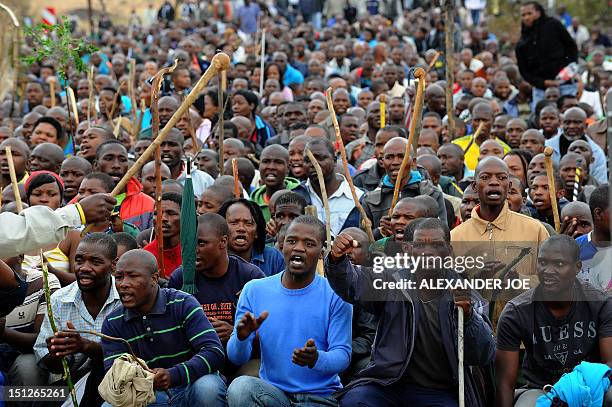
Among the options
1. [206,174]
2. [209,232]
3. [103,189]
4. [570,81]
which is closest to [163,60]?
[570,81]

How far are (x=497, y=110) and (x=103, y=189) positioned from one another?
8.17 meters

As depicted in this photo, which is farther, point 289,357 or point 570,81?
point 570,81

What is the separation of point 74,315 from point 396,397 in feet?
6.54

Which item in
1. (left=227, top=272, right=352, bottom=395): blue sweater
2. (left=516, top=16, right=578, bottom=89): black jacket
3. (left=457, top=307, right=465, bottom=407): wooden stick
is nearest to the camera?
(left=457, top=307, right=465, bottom=407): wooden stick

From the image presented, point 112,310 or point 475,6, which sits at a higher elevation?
point 475,6

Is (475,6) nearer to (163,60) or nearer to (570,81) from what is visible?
(163,60)

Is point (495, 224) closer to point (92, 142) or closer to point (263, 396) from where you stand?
point (263, 396)

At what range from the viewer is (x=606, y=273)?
668 centimetres

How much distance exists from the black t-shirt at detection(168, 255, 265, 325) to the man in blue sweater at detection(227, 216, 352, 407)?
1.25ft

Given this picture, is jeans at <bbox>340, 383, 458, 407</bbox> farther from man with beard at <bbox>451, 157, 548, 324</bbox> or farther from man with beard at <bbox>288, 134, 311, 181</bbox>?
man with beard at <bbox>288, 134, 311, 181</bbox>

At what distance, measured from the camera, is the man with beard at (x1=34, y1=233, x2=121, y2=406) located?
6.59m

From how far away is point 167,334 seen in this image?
249 inches

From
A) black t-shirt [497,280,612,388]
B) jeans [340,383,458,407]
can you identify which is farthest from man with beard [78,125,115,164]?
black t-shirt [497,280,612,388]

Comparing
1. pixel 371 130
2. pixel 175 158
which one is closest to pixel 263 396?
pixel 175 158
